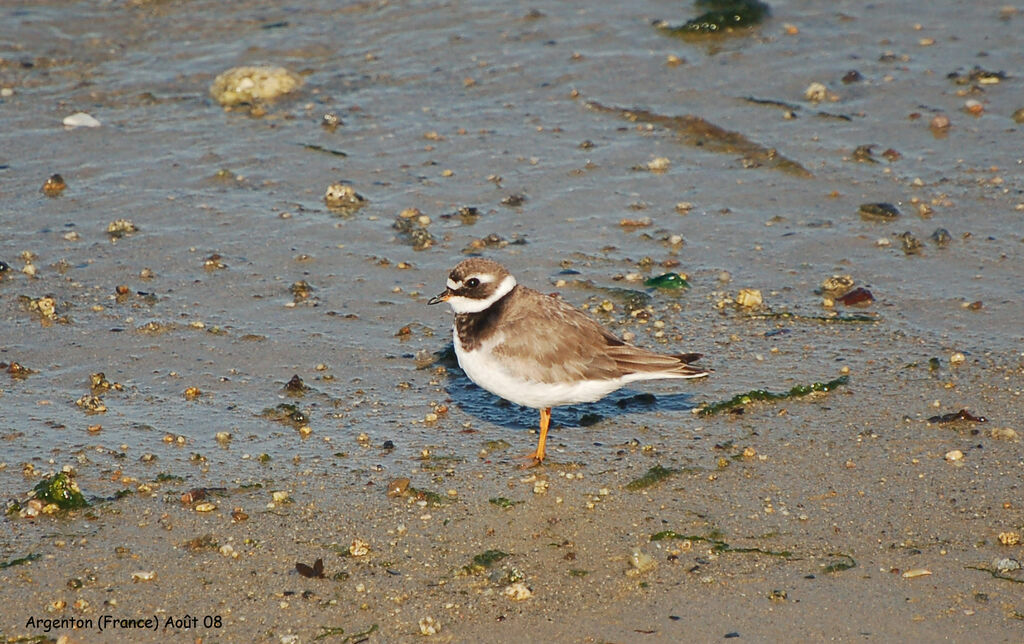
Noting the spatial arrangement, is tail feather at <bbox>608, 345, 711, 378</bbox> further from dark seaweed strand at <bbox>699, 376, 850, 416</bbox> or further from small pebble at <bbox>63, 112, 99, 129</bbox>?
small pebble at <bbox>63, 112, 99, 129</bbox>

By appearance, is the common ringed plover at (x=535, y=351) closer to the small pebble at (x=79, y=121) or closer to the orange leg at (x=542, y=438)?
the orange leg at (x=542, y=438)

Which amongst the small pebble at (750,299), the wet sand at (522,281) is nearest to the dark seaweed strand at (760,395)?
the wet sand at (522,281)

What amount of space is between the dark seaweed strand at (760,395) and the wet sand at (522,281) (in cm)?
9

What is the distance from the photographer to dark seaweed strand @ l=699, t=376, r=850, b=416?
24.5ft

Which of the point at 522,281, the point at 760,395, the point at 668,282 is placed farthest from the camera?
the point at 522,281

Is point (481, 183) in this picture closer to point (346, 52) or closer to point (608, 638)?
point (346, 52)

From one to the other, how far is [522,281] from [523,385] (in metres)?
2.34

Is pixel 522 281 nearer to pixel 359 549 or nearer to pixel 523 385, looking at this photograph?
pixel 523 385

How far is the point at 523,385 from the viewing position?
6.97 m

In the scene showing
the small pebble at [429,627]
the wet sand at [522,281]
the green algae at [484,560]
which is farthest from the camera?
the green algae at [484,560]

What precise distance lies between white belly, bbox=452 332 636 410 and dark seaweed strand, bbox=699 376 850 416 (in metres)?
0.71

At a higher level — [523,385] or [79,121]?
[79,121]

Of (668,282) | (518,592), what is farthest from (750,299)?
(518,592)

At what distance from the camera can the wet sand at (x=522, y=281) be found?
5.77 m
